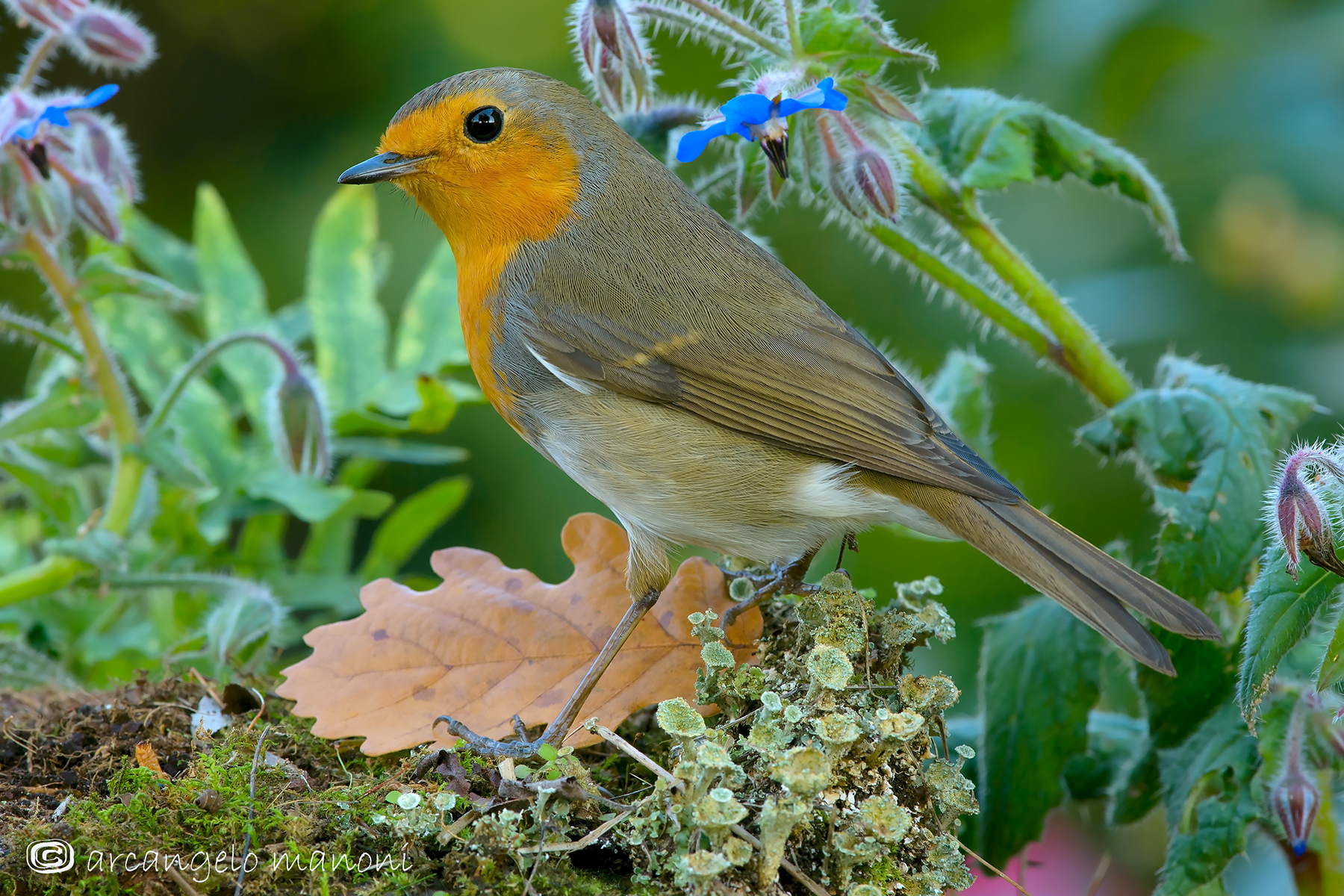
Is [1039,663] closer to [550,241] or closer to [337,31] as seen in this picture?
[550,241]

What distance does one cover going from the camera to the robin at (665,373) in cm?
208

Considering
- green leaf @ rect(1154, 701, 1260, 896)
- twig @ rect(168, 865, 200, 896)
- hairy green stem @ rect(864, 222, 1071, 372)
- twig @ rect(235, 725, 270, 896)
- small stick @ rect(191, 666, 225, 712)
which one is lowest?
green leaf @ rect(1154, 701, 1260, 896)

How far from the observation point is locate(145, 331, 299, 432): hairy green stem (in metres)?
2.42

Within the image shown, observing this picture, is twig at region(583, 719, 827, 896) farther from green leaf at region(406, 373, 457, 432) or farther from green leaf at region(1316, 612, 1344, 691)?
green leaf at region(406, 373, 457, 432)

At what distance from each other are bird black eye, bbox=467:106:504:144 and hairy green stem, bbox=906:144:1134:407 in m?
0.86

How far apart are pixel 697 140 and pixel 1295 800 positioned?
1.37 meters

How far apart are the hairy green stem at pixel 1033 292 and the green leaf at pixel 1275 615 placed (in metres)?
0.58

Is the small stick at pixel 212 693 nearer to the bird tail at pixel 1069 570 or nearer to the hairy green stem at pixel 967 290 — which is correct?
the bird tail at pixel 1069 570

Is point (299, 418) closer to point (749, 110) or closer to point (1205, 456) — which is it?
point (749, 110)

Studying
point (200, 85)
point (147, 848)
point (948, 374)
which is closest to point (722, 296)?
point (948, 374)

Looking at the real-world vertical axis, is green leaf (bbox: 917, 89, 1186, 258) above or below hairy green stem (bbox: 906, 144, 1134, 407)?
above

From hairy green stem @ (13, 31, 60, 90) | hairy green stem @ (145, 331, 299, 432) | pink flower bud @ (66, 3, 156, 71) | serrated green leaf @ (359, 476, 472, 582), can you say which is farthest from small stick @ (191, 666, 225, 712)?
pink flower bud @ (66, 3, 156, 71)

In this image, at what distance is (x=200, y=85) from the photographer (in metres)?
4.25

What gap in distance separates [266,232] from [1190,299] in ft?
9.87
